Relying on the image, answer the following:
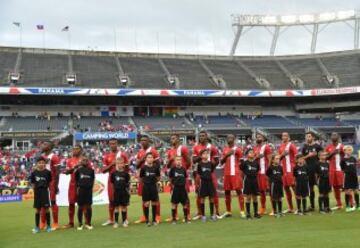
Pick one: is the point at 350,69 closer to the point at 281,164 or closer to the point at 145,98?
the point at 145,98

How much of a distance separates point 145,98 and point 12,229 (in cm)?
3966

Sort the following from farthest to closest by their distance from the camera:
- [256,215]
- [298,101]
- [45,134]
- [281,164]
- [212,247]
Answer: [298,101] → [45,134] → [281,164] → [256,215] → [212,247]

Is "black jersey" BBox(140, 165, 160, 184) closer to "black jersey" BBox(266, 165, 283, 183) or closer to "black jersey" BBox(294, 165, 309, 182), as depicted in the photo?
"black jersey" BBox(266, 165, 283, 183)

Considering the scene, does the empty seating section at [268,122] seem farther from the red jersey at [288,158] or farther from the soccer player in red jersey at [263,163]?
the soccer player in red jersey at [263,163]

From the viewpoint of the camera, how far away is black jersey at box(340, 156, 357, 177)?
14.5 metres

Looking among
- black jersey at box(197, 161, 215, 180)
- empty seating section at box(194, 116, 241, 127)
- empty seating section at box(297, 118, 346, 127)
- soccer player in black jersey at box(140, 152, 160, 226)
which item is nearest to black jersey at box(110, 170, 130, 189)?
soccer player in black jersey at box(140, 152, 160, 226)

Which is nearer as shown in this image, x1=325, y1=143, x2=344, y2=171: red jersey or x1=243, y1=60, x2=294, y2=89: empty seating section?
x1=325, y1=143, x2=344, y2=171: red jersey

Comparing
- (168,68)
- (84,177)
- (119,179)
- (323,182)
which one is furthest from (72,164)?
(168,68)

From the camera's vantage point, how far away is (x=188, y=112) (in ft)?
179

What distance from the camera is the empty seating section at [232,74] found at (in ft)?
180

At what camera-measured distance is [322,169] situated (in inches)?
561

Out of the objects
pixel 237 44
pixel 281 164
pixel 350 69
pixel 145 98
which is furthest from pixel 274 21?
pixel 281 164

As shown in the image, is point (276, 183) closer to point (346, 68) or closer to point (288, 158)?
point (288, 158)

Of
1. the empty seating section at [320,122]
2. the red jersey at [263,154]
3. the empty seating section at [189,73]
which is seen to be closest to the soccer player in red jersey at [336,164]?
the red jersey at [263,154]
